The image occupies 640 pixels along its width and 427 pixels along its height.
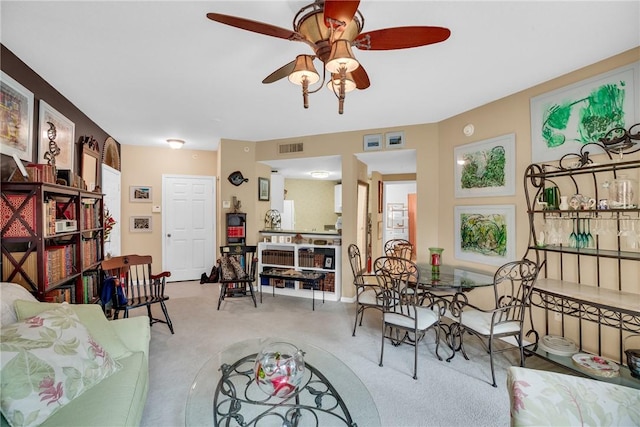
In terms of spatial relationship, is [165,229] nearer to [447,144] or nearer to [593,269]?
[447,144]

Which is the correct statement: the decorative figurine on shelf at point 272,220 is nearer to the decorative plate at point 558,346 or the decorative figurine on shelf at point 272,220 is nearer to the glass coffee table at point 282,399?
the glass coffee table at point 282,399

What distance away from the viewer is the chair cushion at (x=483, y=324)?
7.68 feet

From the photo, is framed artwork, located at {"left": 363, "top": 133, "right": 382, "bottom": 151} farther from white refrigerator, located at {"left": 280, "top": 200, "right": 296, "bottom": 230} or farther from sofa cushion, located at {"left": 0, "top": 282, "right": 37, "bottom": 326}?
white refrigerator, located at {"left": 280, "top": 200, "right": 296, "bottom": 230}

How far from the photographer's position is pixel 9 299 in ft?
5.15

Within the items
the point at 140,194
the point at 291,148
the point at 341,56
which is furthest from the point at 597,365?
the point at 140,194

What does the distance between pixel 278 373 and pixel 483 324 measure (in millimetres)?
1789

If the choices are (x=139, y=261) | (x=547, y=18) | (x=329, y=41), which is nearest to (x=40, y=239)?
(x=139, y=261)

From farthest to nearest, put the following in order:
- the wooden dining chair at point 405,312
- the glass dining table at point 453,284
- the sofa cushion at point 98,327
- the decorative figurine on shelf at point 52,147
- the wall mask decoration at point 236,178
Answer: the wall mask decoration at point 236,178, the decorative figurine on shelf at point 52,147, the glass dining table at point 453,284, the wooden dining chair at point 405,312, the sofa cushion at point 98,327

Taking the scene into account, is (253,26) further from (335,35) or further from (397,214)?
(397,214)

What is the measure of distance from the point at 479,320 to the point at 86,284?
11.7ft

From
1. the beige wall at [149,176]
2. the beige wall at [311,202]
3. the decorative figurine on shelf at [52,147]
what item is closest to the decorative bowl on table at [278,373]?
the decorative figurine on shelf at [52,147]

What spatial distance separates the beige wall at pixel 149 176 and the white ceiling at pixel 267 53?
70.2 inches

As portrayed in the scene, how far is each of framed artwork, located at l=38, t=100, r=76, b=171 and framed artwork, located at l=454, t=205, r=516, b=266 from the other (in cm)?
434

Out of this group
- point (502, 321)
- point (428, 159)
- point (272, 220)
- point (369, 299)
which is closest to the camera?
point (502, 321)
